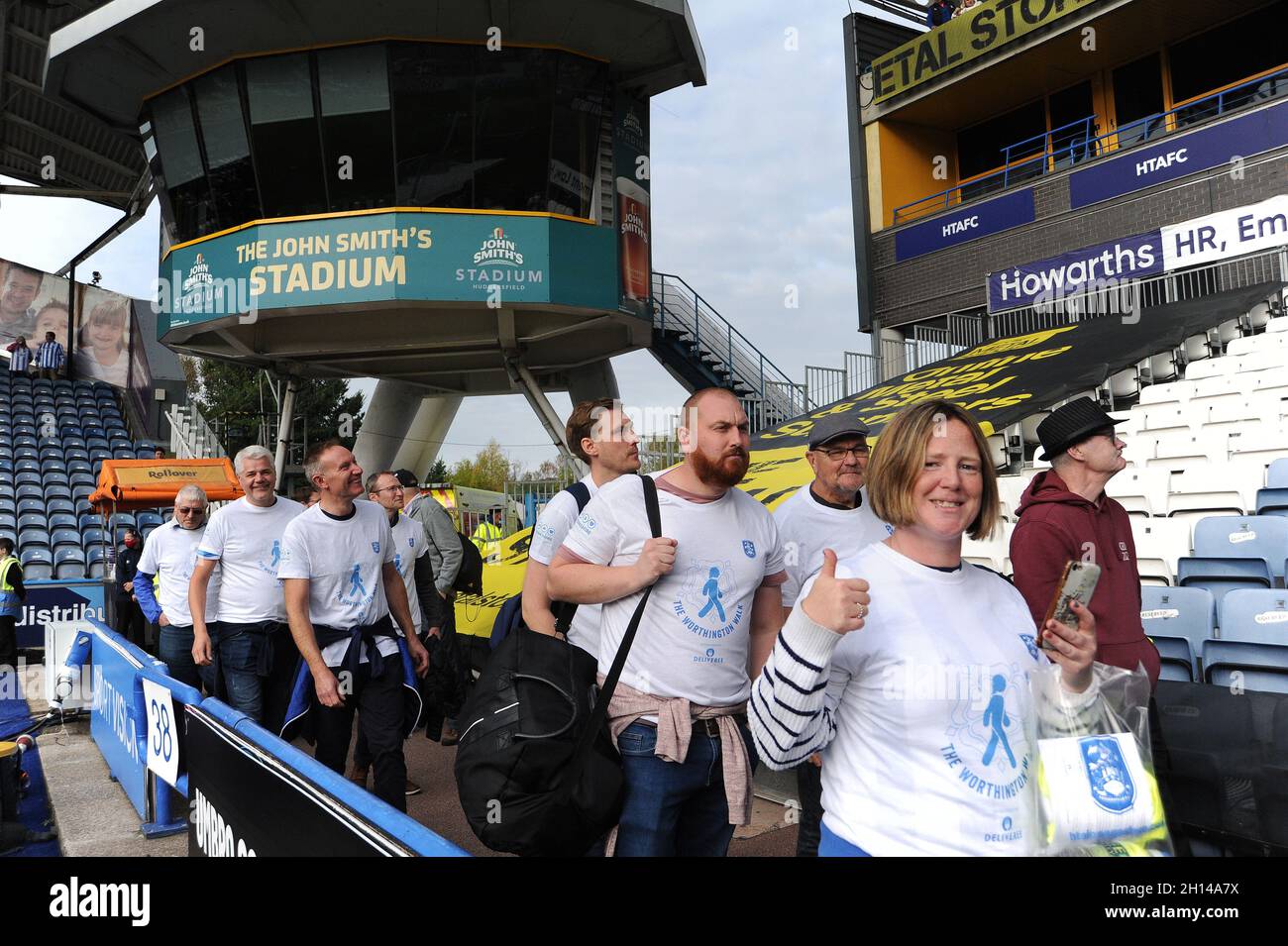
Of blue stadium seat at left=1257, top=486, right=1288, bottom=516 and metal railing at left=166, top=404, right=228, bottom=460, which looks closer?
blue stadium seat at left=1257, top=486, right=1288, bottom=516

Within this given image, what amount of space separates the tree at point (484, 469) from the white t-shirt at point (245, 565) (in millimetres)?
65540

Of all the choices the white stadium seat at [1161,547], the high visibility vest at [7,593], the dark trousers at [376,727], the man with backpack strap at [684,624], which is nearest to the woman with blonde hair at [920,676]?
the man with backpack strap at [684,624]

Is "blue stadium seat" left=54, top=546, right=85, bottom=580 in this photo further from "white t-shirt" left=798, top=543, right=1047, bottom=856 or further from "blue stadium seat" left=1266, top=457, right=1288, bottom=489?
"white t-shirt" left=798, top=543, right=1047, bottom=856

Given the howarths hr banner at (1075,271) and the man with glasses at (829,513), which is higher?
the howarths hr banner at (1075,271)

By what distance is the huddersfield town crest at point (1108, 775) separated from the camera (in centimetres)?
180

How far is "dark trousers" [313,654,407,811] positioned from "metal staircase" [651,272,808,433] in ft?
56.6

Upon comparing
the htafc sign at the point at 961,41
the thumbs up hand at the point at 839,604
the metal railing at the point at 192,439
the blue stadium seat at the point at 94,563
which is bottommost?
the blue stadium seat at the point at 94,563

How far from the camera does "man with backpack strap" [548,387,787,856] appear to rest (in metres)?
2.69

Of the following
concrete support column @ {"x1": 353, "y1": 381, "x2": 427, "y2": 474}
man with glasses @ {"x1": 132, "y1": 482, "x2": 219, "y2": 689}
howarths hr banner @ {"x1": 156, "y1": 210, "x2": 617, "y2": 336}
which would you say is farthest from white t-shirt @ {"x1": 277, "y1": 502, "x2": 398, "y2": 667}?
concrete support column @ {"x1": 353, "y1": 381, "x2": 427, "y2": 474}

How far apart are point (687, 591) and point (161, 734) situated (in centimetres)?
381

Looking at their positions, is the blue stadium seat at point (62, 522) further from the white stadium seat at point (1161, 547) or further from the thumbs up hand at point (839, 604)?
the thumbs up hand at point (839, 604)

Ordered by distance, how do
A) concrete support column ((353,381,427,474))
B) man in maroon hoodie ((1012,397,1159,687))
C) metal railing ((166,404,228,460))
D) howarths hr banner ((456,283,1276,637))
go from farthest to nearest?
metal railing ((166,404,228,460))
concrete support column ((353,381,427,474))
howarths hr banner ((456,283,1276,637))
man in maroon hoodie ((1012,397,1159,687))
